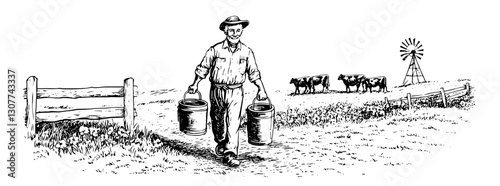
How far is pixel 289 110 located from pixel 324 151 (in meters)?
1.67

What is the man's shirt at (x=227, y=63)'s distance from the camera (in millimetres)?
9289

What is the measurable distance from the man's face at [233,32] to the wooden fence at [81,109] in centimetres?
201

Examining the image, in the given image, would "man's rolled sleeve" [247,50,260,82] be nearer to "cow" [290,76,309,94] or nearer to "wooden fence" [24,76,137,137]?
"wooden fence" [24,76,137,137]

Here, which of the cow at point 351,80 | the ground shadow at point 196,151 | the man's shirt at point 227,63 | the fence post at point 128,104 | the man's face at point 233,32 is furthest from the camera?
the cow at point 351,80

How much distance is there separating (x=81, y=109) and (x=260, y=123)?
2711mm

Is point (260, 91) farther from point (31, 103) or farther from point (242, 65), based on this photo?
point (31, 103)

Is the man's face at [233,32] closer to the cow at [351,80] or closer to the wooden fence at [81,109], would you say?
the wooden fence at [81,109]

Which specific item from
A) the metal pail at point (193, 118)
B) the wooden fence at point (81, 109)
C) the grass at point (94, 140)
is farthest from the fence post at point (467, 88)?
the wooden fence at point (81, 109)

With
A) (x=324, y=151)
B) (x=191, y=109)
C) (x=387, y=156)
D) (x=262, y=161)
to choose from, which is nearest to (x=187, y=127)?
(x=191, y=109)

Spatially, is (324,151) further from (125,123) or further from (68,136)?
(68,136)

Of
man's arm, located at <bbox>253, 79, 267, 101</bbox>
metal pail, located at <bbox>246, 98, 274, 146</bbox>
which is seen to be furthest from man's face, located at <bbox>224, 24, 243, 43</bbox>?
metal pail, located at <bbox>246, 98, 274, 146</bbox>

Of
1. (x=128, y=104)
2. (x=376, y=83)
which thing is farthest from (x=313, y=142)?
(x=128, y=104)

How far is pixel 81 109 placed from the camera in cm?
1021

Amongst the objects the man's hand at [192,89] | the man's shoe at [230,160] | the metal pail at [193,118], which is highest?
the man's hand at [192,89]
